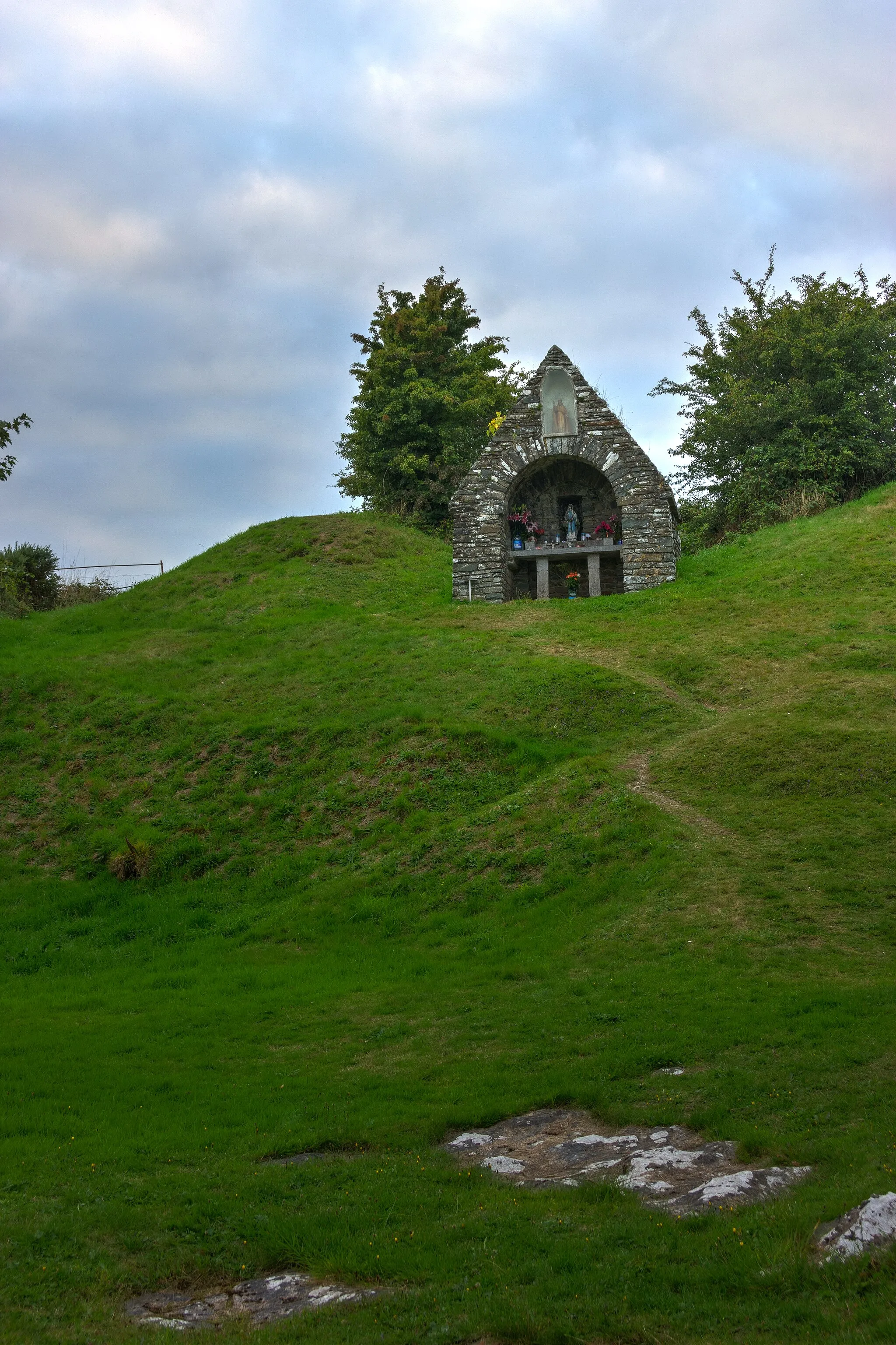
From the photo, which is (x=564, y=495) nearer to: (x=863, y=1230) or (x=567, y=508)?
(x=567, y=508)

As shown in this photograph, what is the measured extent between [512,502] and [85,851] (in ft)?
58.7

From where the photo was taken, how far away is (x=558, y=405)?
30.3 meters

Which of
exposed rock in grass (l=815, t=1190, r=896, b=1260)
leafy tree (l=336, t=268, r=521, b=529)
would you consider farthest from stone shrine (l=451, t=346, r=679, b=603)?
exposed rock in grass (l=815, t=1190, r=896, b=1260)

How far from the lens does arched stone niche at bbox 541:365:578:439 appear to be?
30.2 m

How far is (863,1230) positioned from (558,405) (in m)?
27.2

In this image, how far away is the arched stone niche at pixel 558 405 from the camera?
3017 centimetres

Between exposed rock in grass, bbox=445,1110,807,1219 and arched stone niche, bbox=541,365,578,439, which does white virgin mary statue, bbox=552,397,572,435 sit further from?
exposed rock in grass, bbox=445,1110,807,1219

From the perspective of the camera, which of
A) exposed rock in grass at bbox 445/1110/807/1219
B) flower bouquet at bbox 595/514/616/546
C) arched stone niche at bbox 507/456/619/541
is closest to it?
exposed rock in grass at bbox 445/1110/807/1219

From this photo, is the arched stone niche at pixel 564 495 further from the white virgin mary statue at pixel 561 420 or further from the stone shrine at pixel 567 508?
the white virgin mary statue at pixel 561 420

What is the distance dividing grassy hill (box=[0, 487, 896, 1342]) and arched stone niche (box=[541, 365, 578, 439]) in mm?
5599

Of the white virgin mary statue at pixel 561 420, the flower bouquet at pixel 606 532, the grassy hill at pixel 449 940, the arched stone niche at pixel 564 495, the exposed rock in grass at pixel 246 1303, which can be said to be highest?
the white virgin mary statue at pixel 561 420

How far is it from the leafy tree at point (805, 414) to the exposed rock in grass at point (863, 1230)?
29599mm

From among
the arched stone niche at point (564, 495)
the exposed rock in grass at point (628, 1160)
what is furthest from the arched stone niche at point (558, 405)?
the exposed rock in grass at point (628, 1160)

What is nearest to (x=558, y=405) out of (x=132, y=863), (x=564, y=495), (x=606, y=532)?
(x=564, y=495)
